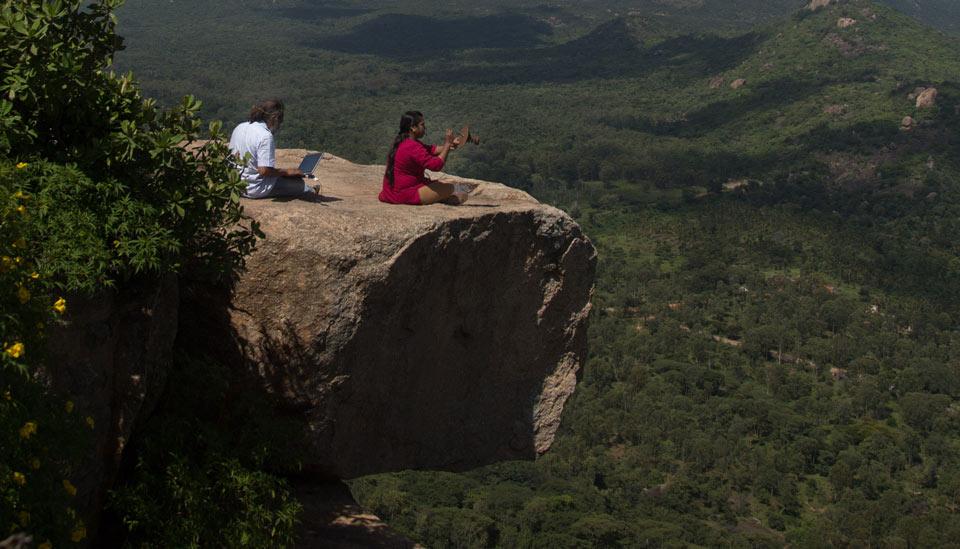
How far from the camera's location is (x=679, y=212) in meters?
112

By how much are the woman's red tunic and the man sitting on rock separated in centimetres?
110

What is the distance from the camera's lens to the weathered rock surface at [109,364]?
679 cm

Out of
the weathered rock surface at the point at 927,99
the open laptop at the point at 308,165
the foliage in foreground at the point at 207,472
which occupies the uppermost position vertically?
the weathered rock surface at the point at 927,99

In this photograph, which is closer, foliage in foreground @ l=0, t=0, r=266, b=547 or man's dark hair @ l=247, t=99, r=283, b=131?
foliage in foreground @ l=0, t=0, r=266, b=547

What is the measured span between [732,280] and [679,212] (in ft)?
82.9

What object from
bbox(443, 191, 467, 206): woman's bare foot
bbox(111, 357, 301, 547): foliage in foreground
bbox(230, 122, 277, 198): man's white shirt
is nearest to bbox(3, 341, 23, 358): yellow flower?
bbox(111, 357, 301, 547): foliage in foreground

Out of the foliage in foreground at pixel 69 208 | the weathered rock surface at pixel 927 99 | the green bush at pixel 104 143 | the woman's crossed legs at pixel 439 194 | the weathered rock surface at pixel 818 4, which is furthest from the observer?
the weathered rock surface at pixel 818 4

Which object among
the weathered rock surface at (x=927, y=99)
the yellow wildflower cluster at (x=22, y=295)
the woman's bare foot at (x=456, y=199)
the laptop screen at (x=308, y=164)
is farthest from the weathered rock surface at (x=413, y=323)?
the weathered rock surface at (x=927, y=99)

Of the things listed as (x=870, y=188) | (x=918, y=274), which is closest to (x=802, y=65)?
(x=870, y=188)

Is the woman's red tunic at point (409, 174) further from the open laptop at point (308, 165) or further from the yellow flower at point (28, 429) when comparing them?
the yellow flower at point (28, 429)

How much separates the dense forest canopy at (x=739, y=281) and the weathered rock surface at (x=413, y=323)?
96.3ft

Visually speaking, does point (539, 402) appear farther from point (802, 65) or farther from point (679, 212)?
point (802, 65)

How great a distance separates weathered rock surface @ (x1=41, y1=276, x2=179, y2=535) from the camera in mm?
6793

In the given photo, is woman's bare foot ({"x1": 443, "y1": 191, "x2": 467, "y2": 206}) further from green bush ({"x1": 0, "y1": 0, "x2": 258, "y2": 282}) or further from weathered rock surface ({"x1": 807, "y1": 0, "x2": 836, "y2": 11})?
weathered rock surface ({"x1": 807, "y1": 0, "x2": 836, "y2": 11})
